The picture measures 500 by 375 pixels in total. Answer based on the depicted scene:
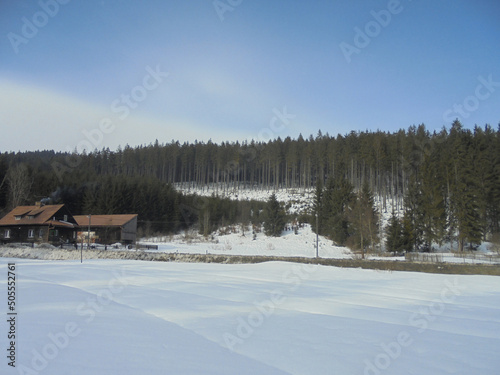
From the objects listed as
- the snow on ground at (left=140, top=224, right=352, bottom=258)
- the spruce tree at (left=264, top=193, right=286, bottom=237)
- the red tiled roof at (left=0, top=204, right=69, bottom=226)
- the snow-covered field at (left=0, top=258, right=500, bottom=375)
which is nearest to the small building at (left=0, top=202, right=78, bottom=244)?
the red tiled roof at (left=0, top=204, right=69, bottom=226)

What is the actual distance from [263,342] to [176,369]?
2.19 metres

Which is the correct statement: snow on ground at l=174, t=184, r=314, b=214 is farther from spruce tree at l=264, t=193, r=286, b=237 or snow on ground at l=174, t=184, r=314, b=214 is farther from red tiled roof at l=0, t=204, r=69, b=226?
red tiled roof at l=0, t=204, r=69, b=226

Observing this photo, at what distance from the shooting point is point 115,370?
14.7 ft

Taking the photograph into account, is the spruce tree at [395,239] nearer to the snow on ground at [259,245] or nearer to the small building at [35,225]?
the snow on ground at [259,245]

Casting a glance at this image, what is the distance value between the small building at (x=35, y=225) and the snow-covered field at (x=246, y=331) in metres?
31.9

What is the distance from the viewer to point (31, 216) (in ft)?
131

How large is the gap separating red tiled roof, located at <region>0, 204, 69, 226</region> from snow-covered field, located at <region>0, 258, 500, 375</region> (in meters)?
32.3

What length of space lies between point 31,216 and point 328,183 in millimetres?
39293

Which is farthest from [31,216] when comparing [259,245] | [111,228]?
[259,245]

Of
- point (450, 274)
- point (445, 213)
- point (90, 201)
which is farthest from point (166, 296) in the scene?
point (90, 201)

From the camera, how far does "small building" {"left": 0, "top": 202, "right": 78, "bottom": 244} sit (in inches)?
1547

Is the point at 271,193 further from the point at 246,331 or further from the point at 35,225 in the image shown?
the point at 246,331

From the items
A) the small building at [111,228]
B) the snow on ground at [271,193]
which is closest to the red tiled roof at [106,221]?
the small building at [111,228]

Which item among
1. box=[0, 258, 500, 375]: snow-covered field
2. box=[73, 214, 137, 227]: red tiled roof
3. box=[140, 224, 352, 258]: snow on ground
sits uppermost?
box=[73, 214, 137, 227]: red tiled roof
